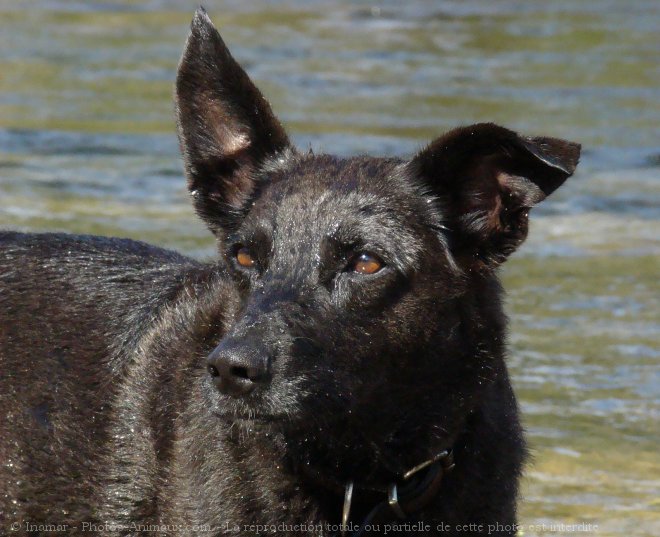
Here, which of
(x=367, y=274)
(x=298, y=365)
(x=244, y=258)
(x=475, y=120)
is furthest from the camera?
(x=475, y=120)

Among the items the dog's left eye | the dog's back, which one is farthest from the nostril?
the dog's back

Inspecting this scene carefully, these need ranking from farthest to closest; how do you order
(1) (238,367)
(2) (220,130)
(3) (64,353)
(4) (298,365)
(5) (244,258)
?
(3) (64,353)
(2) (220,130)
(5) (244,258)
(4) (298,365)
(1) (238,367)

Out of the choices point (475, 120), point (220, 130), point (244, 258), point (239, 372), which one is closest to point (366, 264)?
point (244, 258)

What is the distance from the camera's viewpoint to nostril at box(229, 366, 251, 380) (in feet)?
14.1

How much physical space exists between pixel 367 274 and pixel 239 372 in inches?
26.1

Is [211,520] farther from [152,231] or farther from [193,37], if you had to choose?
[152,231]

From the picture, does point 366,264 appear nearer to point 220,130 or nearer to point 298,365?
point 298,365

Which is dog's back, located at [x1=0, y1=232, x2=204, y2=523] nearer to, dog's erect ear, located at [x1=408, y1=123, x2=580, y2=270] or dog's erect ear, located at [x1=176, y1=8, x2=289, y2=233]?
dog's erect ear, located at [x1=176, y1=8, x2=289, y2=233]

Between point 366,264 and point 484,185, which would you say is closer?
point 366,264

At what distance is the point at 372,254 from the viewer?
189 inches

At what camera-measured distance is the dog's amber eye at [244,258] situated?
16.2 ft

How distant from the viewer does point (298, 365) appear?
448cm

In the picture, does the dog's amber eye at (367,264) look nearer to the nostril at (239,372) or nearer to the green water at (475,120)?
the nostril at (239,372)

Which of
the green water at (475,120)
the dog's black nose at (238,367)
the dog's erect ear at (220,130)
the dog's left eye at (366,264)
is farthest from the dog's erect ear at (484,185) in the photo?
the green water at (475,120)
